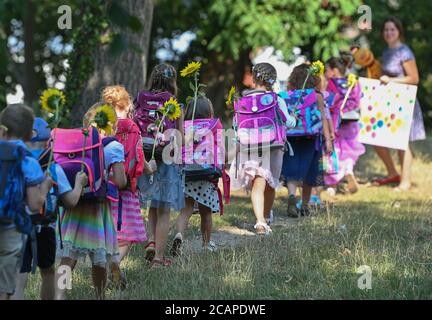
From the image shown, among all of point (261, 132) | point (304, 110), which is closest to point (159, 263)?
point (261, 132)

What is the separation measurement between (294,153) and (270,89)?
1250 mm

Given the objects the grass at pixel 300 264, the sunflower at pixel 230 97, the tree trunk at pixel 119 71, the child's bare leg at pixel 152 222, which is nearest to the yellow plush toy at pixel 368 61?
the tree trunk at pixel 119 71

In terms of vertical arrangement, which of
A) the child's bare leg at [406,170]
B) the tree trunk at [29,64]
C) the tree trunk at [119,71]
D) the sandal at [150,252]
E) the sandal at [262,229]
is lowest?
the sandal at [150,252]

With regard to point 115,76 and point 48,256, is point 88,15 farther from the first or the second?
point 48,256

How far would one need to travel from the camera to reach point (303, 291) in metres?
5.46

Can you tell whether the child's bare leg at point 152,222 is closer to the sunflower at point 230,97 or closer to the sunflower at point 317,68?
the sunflower at point 230,97

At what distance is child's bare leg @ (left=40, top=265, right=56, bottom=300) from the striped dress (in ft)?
3.44

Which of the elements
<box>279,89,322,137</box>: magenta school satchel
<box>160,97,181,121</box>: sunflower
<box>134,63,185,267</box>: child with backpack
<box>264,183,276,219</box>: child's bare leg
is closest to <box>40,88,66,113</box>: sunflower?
<box>160,97,181,121</box>: sunflower

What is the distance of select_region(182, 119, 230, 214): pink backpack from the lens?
22.0 ft

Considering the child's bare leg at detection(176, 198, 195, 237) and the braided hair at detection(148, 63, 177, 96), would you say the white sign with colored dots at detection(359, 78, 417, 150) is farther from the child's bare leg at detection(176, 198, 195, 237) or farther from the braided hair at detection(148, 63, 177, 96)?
the braided hair at detection(148, 63, 177, 96)

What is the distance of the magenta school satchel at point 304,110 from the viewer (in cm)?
833

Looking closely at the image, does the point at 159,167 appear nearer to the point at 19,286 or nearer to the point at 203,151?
the point at 203,151

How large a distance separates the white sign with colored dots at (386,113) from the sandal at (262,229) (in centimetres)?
353
